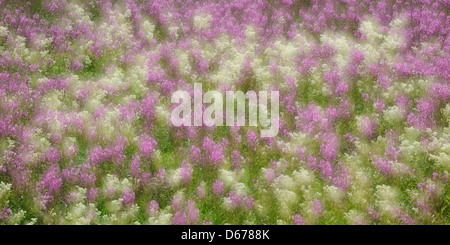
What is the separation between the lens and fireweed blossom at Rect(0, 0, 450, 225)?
5070 mm

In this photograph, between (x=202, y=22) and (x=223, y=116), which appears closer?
(x=223, y=116)

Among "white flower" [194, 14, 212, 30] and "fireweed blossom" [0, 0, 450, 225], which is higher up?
"white flower" [194, 14, 212, 30]

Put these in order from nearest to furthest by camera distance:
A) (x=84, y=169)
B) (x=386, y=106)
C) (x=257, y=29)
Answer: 1. (x=84, y=169)
2. (x=386, y=106)
3. (x=257, y=29)

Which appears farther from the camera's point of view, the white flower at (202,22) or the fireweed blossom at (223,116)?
the white flower at (202,22)

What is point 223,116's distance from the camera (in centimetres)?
655

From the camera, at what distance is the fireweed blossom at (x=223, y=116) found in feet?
16.6

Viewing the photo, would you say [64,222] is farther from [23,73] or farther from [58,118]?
[23,73]

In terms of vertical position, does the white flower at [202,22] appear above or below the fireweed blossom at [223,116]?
above

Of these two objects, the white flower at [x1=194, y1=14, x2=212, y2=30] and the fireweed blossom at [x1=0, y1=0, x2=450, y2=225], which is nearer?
the fireweed blossom at [x1=0, y1=0, x2=450, y2=225]

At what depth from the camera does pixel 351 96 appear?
22.6 ft

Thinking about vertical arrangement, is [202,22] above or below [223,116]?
above

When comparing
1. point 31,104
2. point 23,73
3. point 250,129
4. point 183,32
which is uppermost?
point 183,32

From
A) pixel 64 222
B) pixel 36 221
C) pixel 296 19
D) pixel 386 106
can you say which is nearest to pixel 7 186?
pixel 36 221

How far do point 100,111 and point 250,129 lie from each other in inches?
93.5
